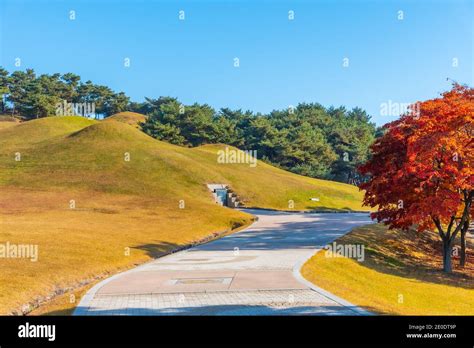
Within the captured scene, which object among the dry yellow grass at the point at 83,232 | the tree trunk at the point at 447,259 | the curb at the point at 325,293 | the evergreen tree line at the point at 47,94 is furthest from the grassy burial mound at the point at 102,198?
the evergreen tree line at the point at 47,94

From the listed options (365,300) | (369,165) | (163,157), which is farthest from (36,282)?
(163,157)

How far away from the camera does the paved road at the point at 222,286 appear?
466 inches

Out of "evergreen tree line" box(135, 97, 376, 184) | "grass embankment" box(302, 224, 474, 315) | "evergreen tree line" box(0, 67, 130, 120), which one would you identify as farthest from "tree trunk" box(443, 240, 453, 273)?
"evergreen tree line" box(0, 67, 130, 120)

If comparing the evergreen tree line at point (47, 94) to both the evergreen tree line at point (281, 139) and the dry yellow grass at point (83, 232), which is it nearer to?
the evergreen tree line at point (281, 139)

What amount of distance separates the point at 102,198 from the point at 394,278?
3171 cm

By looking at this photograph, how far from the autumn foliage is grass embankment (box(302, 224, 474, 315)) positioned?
7.81 feet

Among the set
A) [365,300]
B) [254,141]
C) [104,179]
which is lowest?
[365,300]
